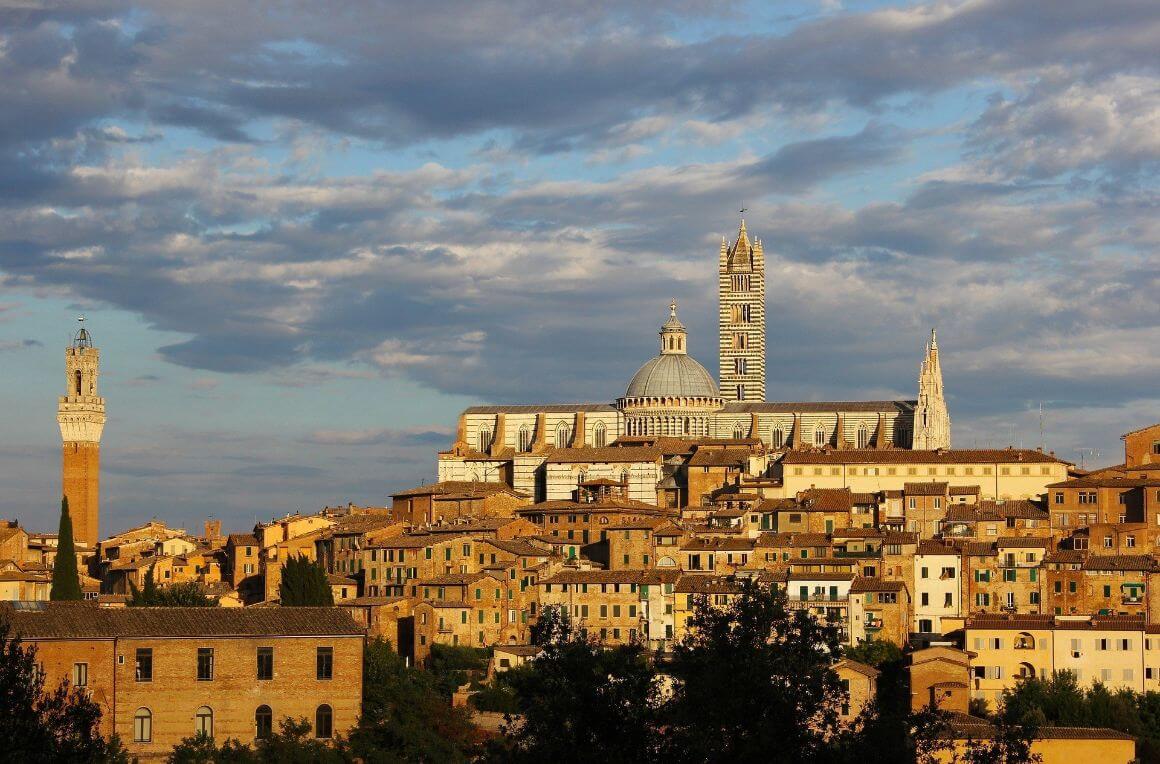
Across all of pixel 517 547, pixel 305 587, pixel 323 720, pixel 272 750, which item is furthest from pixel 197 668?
pixel 517 547

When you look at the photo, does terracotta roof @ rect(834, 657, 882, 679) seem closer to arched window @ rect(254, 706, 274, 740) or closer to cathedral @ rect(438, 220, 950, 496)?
arched window @ rect(254, 706, 274, 740)

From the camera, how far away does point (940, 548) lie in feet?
217

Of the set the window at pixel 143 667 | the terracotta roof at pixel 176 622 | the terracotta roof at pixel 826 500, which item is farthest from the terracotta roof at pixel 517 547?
the window at pixel 143 667

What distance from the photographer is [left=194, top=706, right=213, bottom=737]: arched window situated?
4362 cm

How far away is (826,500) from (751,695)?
154ft

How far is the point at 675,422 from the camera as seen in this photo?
10369cm

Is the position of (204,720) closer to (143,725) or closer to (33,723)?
(143,725)

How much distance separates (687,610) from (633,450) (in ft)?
92.7

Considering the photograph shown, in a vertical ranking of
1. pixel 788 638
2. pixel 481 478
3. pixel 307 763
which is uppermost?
pixel 481 478

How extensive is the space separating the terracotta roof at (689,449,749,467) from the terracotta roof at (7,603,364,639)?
40500mm

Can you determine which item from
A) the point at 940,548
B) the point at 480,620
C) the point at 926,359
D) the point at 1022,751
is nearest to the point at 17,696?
the point at 1022,751

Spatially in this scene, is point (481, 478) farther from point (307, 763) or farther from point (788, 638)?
point (788, 638)

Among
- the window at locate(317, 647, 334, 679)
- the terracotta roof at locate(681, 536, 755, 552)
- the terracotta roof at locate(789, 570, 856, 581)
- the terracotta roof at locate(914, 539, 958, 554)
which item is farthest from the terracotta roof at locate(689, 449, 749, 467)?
the window at locate(317, 647, 334, 679)

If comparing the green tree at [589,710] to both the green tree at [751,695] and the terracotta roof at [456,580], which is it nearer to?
the green tree at [751,695]
